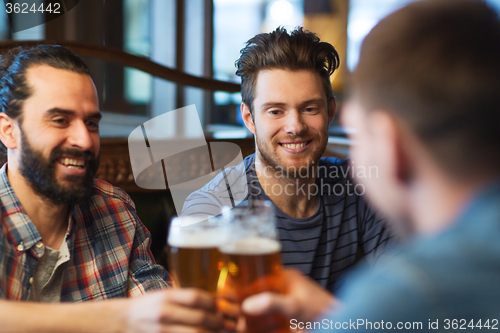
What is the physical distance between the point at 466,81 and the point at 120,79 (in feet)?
7.47

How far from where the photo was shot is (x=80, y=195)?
115 cm

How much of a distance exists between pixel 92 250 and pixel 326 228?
771 millimetres

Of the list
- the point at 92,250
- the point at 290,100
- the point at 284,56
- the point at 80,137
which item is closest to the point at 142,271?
the point at 92,250

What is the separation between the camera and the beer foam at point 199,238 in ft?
2.26

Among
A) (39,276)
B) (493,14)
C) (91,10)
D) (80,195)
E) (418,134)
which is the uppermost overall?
(91,10)

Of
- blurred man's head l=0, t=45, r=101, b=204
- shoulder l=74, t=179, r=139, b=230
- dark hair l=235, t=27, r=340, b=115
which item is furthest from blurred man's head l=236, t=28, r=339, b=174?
blurred man's head l=0, t=45, r=101, b=204

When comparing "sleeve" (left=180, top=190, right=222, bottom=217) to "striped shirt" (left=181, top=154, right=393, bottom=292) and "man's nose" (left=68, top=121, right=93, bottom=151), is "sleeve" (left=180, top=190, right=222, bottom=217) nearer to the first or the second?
"striped shirt" (left=181, top=154, right=393, bottom=292)

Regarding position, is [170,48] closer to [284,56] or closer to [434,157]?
[284,56]

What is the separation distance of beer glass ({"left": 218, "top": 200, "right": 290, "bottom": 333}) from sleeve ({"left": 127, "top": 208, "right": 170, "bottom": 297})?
23.6 inches

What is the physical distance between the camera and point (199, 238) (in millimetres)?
700

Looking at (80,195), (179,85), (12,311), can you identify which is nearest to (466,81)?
(12,311)

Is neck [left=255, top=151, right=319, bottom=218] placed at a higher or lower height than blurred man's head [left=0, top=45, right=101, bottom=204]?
lower

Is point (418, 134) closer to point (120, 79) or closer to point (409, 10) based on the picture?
point (409, 10)

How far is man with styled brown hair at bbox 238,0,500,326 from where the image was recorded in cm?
52
